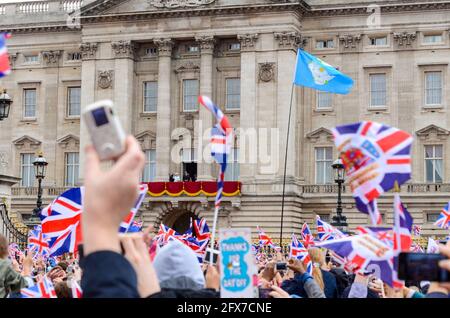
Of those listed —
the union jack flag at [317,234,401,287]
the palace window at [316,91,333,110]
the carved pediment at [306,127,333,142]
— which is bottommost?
the union jack flag at [317,234,401,287]

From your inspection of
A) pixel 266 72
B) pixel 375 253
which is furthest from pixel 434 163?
pixel 375 253

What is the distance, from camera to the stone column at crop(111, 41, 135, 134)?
58562 millimetres

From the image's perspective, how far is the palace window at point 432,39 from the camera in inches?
2197

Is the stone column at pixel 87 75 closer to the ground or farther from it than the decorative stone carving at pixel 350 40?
closer to the ground

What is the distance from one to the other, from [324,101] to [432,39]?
688 centimetres

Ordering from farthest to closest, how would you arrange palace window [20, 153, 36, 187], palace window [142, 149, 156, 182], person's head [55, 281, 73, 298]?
palace window [20, 153, 36, 187]
palace window [142, 149, 156, 182]
person's head [55, 281, 73, 298]

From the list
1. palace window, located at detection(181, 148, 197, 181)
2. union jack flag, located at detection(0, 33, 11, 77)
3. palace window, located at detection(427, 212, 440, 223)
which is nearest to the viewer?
union jack flag, located at detection(0, 33, 11, 77)

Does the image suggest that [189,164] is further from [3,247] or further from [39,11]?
[3,247]

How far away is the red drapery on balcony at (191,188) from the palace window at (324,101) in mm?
6883

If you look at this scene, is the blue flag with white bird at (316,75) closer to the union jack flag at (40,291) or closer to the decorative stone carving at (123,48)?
the union jack flag at (40,291)

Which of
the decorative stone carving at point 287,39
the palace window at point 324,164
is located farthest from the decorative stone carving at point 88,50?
the palace window at point 324,164

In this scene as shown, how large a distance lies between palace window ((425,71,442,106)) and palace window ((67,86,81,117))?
20916 mm

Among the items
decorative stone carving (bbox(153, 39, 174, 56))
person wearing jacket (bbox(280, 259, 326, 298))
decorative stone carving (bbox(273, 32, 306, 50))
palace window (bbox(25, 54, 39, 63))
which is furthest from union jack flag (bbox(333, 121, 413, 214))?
palace window (bbox(25, 54, 39, 63))

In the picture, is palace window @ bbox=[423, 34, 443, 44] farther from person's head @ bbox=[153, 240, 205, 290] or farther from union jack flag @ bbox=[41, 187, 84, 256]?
person's head @ bbox=[153, 240, 205, 290]
